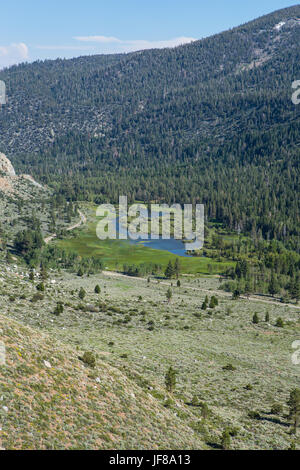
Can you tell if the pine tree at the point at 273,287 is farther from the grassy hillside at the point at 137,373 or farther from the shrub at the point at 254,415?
the shrub at the point at 254,415

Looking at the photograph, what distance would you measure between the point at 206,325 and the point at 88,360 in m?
45.0

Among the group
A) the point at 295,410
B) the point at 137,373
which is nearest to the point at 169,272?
the point at 137,373

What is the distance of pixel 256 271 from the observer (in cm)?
14325

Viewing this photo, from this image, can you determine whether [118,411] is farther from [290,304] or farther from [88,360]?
[290,304]

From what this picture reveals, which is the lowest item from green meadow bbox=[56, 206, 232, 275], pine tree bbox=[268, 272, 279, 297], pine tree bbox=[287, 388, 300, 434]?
pine tree bbox=[268, 272, 279, 297]

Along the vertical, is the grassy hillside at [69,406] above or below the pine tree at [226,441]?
above

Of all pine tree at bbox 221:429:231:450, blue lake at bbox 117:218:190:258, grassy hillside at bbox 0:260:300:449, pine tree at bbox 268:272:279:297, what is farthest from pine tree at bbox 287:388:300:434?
blue lake at bbox 117:218:190:258

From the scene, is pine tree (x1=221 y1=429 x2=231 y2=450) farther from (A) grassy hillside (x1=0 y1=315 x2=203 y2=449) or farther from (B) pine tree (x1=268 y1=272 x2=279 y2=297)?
(B) pine tree (x1=268 y1=272 x2=279 y2=297)

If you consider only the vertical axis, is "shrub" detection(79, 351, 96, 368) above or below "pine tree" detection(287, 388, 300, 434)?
above

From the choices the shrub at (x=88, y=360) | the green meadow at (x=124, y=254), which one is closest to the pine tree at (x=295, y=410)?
the shrub at (x=88, y=360)

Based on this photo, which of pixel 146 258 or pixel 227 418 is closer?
pixel 227 418

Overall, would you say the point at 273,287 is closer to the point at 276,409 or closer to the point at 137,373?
the point at 276,409

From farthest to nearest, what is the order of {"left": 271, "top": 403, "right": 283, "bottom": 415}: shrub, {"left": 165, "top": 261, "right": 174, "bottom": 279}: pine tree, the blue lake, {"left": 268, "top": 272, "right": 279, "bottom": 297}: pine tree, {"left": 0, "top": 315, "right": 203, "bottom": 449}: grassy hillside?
the blue lake < {"left": 165, "top": 261, "right": 174, "bottom": 279}: pine tree < {"left": 268, "top": 272, "right": 279, "bottom": 297}: pine tree < {"left": 271, "top": 403, "right": 283, "bottom": 415}: shrub < {"left": 0, "top": 315, "right": 203, "bottom": 449}: grassy hillside
